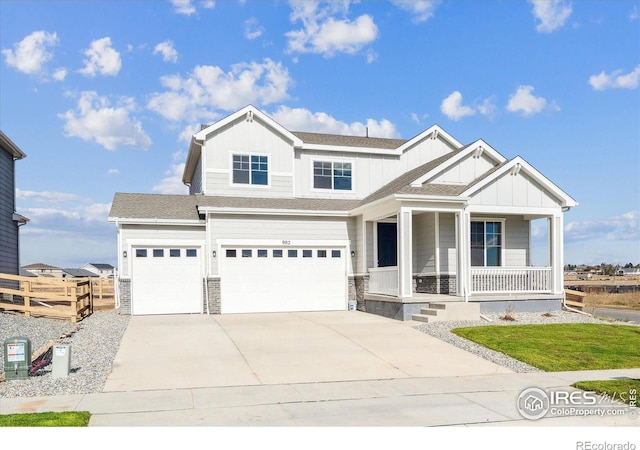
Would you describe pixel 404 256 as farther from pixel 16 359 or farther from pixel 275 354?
pixel 16 359

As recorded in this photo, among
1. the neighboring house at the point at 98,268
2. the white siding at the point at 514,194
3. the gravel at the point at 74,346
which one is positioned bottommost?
the neighboring house at the point at 98,268

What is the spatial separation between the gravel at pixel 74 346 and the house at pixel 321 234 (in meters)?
2.46

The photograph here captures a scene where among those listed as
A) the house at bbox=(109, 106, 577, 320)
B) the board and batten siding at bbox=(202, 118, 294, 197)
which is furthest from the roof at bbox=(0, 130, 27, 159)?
the board and batten siding at bbox=(202, 118, 294, 197)

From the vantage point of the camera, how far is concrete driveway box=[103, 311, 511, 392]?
407 inches

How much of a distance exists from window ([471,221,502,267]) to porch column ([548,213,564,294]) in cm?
192

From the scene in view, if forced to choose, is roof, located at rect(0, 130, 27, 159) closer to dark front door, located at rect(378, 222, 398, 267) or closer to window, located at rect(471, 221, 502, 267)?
dark front door, located at rect(378, 222, 398, 267)

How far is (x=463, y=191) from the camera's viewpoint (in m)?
17.8

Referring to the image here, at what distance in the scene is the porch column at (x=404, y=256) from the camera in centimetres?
1702

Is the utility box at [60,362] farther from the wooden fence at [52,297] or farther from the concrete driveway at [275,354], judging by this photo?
the wooden fence at [52,297]

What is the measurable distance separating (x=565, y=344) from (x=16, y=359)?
11699mm

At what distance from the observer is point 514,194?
18.5 metres

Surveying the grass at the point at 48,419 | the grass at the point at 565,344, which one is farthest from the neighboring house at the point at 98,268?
the grass at the point at 48,419

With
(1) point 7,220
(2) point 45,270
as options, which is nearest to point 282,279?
(1) point 7,220
